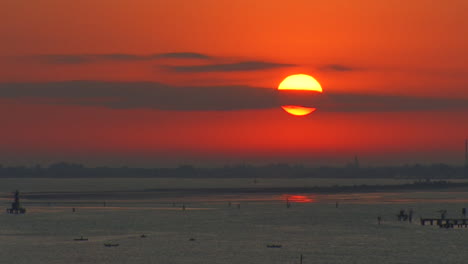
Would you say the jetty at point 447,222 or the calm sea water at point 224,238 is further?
the jetty at point 447,222

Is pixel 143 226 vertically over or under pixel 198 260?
over

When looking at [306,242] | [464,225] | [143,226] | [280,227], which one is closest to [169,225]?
[143,226]

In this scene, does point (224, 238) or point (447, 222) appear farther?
point (447, 222)

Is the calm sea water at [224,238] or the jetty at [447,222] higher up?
the jetty at [447,222]

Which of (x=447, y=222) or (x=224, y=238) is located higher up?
(x=447, y=222)

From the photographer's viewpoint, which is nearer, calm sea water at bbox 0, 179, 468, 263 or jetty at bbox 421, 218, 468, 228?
calm sea water at bbox 0, 179, 468, 263

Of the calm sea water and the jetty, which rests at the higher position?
the jetty

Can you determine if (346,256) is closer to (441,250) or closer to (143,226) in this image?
(441,250)

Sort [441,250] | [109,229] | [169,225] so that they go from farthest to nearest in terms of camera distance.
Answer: [169,225] → [109,229] → [441,250]
